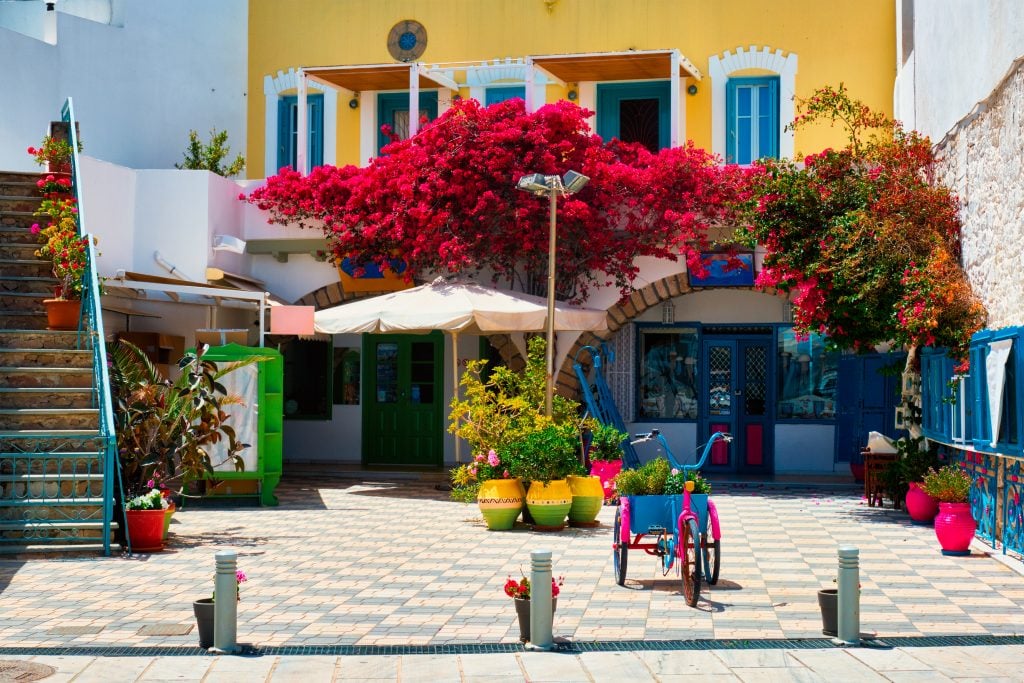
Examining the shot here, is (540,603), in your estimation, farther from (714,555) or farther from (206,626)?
(714,555)

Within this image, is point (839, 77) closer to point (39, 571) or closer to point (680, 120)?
point (680, 120)

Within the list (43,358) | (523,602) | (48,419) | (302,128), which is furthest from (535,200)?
(523,602)

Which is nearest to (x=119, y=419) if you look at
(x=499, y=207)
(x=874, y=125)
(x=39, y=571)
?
(x=39, y=571)

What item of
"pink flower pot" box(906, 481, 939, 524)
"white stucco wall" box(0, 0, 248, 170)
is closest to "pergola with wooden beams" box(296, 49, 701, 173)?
"white stucco wall" box(0, 0, 248, 170)

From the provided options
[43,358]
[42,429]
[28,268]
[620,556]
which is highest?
[28,268]

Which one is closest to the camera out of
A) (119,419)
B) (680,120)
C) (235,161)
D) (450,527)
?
(119,419)

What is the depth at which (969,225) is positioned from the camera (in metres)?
12.6

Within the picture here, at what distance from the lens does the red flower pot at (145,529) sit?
11.2 m

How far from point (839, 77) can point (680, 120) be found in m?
2.51

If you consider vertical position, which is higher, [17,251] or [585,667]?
[17,251]

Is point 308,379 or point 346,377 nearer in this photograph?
point 346,377

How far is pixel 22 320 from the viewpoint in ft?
43.8

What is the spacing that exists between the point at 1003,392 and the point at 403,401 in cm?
1170

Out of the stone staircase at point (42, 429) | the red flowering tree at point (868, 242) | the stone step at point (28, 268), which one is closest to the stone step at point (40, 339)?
the stone staircase at point (42, 429)
